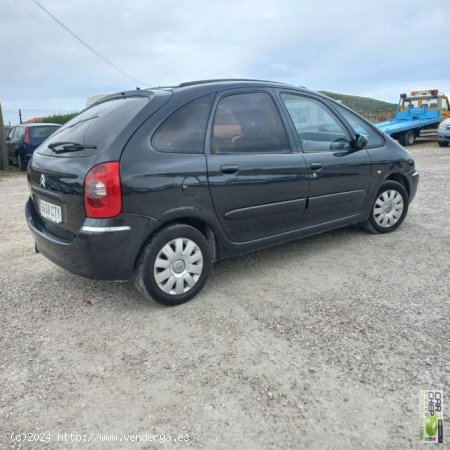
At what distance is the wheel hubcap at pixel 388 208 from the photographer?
502cm

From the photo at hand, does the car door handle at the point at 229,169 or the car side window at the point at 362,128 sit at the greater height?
the car side window at the point at 362,128

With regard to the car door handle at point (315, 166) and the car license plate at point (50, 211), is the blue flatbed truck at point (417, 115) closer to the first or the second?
the car door handle at point (315, 166)

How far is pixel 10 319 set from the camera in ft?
11.0

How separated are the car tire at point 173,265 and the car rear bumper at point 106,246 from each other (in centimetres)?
9

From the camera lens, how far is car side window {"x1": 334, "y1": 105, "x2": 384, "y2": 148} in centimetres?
469

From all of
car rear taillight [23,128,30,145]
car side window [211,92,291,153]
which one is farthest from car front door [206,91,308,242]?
car rear taillight [23,128,30,145]

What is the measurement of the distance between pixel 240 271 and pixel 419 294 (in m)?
1.57

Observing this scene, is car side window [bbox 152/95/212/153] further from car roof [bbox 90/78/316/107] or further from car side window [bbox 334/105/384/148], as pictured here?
car side window [bbox 334/105/384/148]

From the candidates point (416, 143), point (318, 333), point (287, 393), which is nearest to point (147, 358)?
point (287, 393)

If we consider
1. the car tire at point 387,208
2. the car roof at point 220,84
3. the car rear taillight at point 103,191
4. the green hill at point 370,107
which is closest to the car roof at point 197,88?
the car roof at point 220,84

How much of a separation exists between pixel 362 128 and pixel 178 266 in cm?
280

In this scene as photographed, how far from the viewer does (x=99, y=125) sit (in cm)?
336

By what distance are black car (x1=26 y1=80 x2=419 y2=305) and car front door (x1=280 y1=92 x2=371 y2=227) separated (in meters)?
0.01

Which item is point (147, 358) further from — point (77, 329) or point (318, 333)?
point (318, 333)
